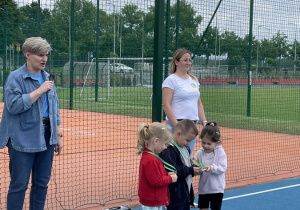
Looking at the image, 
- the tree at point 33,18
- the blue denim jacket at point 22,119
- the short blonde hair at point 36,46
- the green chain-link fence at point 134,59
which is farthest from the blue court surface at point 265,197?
the tree at point 33,18

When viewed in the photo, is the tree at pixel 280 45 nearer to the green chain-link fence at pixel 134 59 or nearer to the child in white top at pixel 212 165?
the green chain-link fence at pixel 134 59

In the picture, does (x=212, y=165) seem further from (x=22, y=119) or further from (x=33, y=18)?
(x=33, y=18)

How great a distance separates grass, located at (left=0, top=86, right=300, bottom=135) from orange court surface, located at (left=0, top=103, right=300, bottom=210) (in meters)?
0.72

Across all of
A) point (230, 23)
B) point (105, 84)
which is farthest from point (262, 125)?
point (105, 84)

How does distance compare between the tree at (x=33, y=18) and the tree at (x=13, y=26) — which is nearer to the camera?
the tree at (x=33, y=18)

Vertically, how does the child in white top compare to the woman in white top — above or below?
below

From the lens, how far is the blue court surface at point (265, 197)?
6379mm

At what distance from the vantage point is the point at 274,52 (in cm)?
1065

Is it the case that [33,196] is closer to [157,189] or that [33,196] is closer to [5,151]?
[157,189]

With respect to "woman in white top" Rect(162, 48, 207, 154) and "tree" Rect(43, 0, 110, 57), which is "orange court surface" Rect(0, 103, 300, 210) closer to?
"woman in white top" Rect(162, 48, 207, 154)

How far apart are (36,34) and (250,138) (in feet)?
22.6

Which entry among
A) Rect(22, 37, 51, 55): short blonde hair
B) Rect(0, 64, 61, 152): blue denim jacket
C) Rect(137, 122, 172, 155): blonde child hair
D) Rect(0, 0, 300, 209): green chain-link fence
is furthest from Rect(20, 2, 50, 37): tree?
Rect(137, 122, 172, 155): blonde child hair

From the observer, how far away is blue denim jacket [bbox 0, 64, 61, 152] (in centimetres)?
440

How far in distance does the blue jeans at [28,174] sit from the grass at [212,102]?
140 inches
